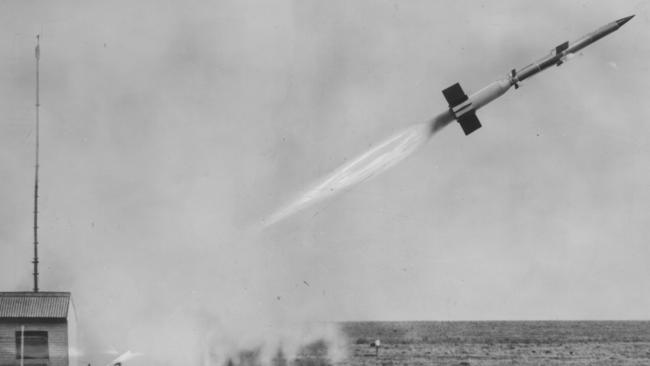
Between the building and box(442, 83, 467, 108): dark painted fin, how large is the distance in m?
18.2

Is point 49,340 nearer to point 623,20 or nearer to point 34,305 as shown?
point 34,305

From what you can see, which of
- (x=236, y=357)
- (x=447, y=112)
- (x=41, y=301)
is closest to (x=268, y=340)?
(x=236, y=357)

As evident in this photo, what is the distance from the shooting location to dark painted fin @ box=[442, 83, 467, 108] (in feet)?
114

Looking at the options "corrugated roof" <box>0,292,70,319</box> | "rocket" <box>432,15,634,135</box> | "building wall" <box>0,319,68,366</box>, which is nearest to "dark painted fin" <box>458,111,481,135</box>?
"rocket" <box>432,15,634,135</box>

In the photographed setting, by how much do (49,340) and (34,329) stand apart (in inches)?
30.2

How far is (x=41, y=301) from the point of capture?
4075 centimetres

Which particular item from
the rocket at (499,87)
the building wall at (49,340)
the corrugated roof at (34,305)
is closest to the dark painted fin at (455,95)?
the rocket at (499,87)

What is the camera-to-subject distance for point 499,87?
114ft

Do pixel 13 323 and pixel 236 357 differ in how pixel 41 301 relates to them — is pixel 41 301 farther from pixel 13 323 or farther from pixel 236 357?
pixel 236 357

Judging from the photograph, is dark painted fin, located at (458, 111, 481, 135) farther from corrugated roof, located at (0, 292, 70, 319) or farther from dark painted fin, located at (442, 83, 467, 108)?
corrugated roof, located at (0, 292, 70, 319)

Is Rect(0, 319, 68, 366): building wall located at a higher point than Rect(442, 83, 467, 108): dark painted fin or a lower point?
lower

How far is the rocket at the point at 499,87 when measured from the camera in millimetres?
34750

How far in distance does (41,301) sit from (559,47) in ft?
75.5

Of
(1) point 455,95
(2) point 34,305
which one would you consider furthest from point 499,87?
(2) point 34,305
